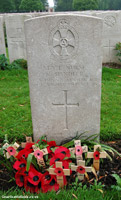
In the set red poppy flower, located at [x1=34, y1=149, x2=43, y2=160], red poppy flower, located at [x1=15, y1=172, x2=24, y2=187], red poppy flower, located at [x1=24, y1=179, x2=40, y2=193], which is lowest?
red poppy flower, located at [x1=24, y1=179, x2=40, y2=193]

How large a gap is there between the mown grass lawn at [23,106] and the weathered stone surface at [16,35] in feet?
4.19

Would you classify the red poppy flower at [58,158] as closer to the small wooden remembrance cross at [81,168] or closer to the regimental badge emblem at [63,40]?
the small wooden remembrance cross at [81,168]

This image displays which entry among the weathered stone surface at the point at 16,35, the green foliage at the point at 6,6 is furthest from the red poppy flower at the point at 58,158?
the green foliage at the point at 6,6

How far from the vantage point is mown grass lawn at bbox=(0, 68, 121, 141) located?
3.21 m

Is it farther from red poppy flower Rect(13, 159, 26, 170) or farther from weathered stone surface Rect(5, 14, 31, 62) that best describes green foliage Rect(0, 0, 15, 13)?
red poppy flower Rect(13, 159, 26, 170)

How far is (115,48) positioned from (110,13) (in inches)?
47.6

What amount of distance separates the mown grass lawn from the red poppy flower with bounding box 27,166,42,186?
0.97 metres

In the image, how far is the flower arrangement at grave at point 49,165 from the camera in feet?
6.90

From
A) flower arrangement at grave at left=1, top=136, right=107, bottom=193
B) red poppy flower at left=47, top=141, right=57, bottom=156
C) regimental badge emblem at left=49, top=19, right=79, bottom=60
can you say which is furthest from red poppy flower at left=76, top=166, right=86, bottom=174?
regimental badge emblem at left=49, top=19, right=79, bottom=60

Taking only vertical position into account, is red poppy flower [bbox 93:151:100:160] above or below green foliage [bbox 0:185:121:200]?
above

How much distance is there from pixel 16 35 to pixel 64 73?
5.44 meters

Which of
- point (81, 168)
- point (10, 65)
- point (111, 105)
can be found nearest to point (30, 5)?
point (10, 65)

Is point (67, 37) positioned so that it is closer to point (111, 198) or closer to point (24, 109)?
point (111, 198)

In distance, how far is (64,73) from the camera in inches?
94.3
